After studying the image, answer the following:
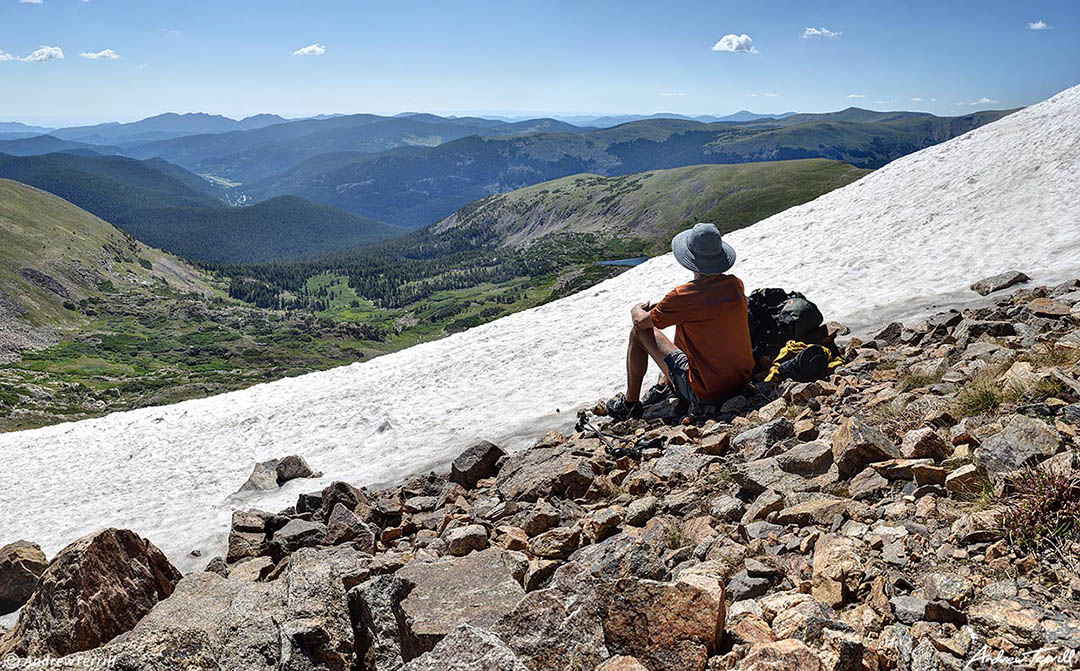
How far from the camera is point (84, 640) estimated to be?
593 centimetres

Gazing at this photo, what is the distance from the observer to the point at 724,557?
5.12 m

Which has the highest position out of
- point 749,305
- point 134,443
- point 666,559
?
point 749,305

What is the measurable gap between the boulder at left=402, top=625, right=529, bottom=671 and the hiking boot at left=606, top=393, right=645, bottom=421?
760cm

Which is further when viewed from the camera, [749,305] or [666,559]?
[749,305]

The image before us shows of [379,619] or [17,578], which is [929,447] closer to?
[379,619]

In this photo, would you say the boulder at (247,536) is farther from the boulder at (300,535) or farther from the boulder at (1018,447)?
the boulder at (1018,447)

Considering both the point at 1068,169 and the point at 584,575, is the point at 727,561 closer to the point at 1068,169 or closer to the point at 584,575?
the point at 584,575

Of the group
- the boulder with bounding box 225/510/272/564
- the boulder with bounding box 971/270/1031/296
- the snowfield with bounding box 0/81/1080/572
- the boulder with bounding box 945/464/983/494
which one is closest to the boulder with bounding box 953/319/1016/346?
the snowfield with bounding box 0/81/1080/572

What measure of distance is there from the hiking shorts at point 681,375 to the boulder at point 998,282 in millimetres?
8117

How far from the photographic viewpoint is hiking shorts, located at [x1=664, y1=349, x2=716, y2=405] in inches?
404

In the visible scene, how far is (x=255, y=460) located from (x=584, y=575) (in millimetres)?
12762

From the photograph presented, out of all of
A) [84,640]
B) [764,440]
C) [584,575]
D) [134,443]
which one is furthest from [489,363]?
[584,575]

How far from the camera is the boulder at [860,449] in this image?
6.11 meters

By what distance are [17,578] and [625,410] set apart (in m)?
9.24
